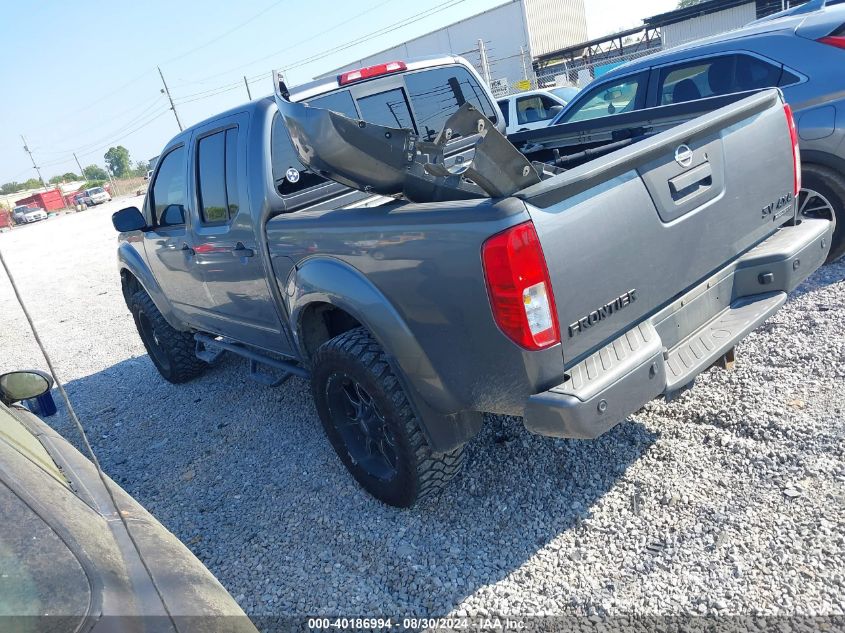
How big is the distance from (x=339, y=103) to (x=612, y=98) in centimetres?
365

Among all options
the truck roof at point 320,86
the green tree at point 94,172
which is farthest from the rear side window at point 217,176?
the green tree at point 94,172

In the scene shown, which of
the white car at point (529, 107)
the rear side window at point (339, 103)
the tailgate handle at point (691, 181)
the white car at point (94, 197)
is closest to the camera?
the tailgate handle at point (691, 181)

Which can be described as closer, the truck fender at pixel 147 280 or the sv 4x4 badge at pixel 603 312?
the sv 4x4 badge at pixel 603 312

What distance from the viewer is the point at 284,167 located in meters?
3.53

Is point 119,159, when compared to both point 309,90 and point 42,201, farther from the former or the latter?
point 309,90

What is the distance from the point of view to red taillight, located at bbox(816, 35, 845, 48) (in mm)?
4309

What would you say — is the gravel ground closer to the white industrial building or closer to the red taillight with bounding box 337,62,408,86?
the red taillight with bounding box 337,62,408,86

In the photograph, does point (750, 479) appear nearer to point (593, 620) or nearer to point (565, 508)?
point (565, 508)

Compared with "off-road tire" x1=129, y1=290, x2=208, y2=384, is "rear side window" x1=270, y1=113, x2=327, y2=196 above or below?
above

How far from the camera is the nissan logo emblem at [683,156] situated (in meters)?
2.53

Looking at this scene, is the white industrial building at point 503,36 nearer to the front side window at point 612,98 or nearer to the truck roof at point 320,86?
the front side window at point 612,98

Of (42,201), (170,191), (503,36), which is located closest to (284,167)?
(170,191)

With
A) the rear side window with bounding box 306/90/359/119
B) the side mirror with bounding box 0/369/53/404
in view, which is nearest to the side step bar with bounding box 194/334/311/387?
the side mirror with bounding box 0/369/53/404

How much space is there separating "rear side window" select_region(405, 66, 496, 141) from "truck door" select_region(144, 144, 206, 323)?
1700 millimetres
